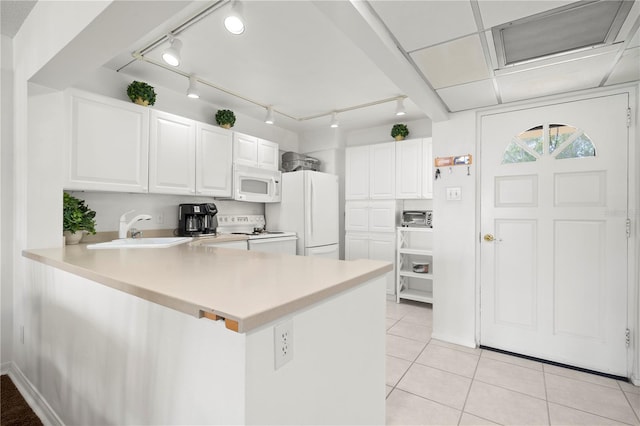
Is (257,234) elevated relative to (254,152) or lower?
lower

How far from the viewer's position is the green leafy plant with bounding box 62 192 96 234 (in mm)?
2260

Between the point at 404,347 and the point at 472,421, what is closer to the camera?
the point at 472,421

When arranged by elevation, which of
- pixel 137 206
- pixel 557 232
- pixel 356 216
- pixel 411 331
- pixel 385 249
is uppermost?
pixel 137 206

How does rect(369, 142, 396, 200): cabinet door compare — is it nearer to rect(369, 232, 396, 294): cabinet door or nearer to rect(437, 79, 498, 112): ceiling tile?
rect(369, 232, 396, 294): cabinet door

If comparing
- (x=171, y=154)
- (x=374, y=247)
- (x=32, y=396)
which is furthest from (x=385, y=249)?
(x=32, y=396)

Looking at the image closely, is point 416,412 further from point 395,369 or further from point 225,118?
point 225,118

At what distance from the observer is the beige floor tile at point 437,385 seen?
6.50 feet

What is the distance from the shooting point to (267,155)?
4066 millimetres

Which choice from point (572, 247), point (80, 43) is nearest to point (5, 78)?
point (80, 43)

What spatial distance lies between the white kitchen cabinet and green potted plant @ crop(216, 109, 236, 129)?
220 cm

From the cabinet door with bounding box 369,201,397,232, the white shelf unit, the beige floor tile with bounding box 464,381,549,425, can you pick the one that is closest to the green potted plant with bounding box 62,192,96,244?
the beige floor tile with bounding box 464,381,549,425

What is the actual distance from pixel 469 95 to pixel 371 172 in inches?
79.5

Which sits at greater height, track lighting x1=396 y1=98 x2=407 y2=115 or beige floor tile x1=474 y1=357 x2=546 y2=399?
track lighting x1=396 y1=98 x2=407 y2=115

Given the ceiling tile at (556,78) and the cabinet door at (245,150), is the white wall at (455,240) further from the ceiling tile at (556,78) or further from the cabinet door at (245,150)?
the cabinet door at (245,150)
